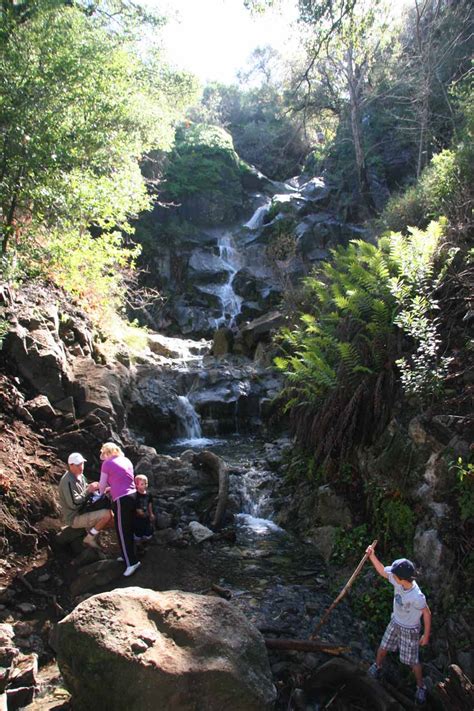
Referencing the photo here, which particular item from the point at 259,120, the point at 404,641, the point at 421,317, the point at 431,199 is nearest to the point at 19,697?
the point at 404,641

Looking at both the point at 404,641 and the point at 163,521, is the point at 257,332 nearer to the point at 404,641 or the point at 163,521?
the point at 163,521

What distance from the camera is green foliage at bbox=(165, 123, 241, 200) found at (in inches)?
1062

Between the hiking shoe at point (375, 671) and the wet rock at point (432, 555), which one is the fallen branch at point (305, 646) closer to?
the hiking shoe at point (375, 671)

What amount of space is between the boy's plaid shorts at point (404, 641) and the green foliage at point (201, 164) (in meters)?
25.6

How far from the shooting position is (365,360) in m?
7.04

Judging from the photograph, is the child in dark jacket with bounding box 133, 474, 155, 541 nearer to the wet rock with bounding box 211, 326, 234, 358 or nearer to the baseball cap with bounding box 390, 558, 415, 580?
the baseball cap with bounding box 390, 558, 415, 580

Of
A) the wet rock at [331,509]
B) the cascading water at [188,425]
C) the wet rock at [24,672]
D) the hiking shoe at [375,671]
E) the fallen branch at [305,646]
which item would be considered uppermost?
the cascading water at [188,425]

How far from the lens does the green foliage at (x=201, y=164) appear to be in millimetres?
26984

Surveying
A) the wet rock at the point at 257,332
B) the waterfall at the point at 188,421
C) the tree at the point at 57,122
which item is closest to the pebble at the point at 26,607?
the tree at the point at 57,122

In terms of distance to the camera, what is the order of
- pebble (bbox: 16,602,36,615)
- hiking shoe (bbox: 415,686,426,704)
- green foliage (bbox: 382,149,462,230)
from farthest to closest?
green foliage (bbox: 382,149,462,230) < pebble (bbox: 16,602,36,615) < hiking shoe (bbox: 415,686,426,704)

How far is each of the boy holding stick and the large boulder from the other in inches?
48.4

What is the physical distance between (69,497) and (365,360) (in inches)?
178

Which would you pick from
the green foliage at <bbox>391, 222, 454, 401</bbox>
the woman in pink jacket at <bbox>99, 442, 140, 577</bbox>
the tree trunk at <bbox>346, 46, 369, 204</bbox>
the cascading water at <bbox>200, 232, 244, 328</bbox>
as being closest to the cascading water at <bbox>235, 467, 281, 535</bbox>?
the woman in pink jacket at <bbox>99, 442, 140, 577</bbox>

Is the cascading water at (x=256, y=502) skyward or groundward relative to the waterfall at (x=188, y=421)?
groundward
